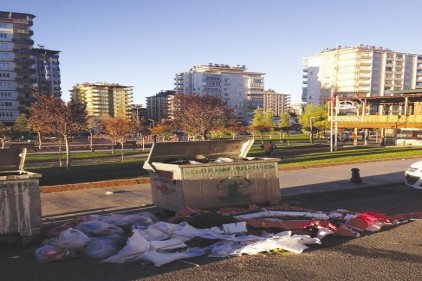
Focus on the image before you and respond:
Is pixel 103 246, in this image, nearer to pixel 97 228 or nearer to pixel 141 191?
pixel 97 228

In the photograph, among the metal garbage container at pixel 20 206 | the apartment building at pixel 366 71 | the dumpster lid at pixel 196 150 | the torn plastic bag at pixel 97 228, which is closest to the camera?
the metal garbage container at pixel 20 206

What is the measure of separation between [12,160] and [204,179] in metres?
3.93

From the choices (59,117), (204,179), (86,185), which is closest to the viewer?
(204,179)

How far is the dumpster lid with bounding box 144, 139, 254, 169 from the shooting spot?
9508 mm

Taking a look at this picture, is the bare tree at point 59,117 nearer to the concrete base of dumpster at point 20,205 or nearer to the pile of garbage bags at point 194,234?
the pile of garbage bags at point 194,234

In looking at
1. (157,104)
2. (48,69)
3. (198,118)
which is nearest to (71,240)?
(198,118)

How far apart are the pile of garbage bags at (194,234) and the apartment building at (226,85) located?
162 metres

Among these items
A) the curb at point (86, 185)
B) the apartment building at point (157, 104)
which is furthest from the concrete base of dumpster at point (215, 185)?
the apartment building at point (157, 104)

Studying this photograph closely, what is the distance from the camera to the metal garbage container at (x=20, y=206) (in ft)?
21.7

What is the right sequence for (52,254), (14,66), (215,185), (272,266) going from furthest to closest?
(14,66), (215,185), (52,254), (272,266)

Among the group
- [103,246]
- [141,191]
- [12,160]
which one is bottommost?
[141,191]

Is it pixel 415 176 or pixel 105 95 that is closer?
pixel 415 176

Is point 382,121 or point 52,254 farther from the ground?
point 382,121

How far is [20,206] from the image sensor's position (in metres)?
6.72
